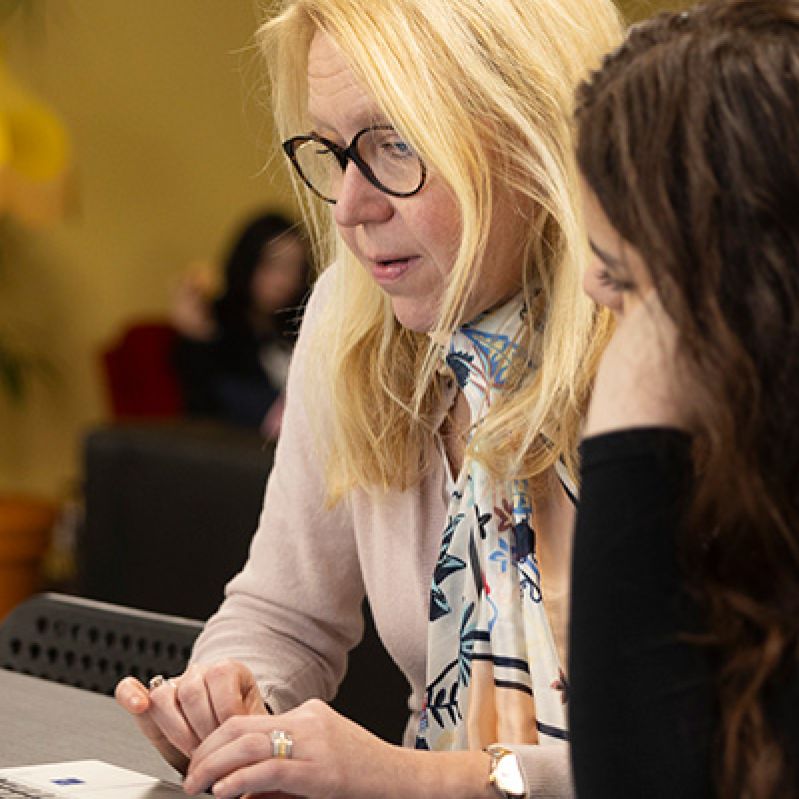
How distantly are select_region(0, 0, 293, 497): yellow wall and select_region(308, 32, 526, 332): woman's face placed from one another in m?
4.55

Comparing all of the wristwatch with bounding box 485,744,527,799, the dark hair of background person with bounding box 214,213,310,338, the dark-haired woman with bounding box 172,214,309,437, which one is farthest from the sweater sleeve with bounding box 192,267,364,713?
the dark hair of background person with bounding box 214,213,310,338

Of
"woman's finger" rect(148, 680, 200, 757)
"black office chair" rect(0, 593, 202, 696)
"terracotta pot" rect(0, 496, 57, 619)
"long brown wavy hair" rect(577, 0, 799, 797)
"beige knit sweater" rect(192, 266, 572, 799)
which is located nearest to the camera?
"long brown wavy hair" rect(577, 0, 799, 797)

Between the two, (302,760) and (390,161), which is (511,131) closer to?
(390,161)

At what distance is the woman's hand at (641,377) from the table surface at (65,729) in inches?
23.3

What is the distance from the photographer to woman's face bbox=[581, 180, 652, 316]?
3.10 feet

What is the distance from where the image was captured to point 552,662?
1385 mm

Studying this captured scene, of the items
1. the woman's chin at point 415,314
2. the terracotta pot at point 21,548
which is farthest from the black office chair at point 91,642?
the terracotta pot at point 21,548

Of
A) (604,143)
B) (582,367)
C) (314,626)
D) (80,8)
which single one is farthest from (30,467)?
(604,143)

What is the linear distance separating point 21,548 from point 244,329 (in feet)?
3.72

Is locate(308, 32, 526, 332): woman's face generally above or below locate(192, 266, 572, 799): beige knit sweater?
above

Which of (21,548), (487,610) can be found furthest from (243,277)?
(487,610)

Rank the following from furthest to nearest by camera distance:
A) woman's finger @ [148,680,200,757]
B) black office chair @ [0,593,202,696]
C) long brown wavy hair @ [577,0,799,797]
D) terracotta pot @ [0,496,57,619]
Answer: terracotta pot @ [0,496,57,619], black office chair @ [0,593,202,696], woman's finger @ [148,680,200,757], long brown wavy hair @ [577,0,799,797]

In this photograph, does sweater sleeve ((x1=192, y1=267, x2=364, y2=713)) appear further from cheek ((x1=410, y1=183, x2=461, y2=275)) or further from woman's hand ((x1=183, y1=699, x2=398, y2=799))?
woman's hand ((x1=183, y1=699, x2=398, y2=799))

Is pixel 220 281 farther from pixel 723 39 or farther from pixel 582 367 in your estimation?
pixel 723 39
